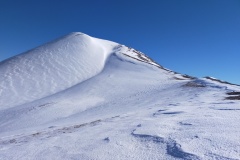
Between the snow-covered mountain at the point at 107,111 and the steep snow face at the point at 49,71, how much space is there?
0.43ft

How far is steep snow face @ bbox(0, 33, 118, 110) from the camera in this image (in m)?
31.4

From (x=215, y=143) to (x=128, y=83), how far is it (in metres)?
25.1

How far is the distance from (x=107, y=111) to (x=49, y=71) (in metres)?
26.1

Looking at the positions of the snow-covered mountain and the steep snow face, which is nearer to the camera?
the snow-covered mountain

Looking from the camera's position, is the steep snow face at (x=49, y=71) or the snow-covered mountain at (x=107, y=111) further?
the steep snow face at (x=49, y=71)

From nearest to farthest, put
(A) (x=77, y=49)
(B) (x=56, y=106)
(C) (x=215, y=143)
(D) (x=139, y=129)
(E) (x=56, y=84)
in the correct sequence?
(C) (x=215, y=143)
(D) (x=139, y=129)
(B) (x=56, y=106)
(E) (x=56, y=84)
(A) (x=77, y=49)

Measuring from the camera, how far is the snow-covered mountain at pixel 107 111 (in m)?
6.00

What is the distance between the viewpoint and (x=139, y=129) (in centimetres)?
770

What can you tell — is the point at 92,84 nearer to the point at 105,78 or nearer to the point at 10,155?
the point at 105,78

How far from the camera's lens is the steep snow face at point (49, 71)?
103ft

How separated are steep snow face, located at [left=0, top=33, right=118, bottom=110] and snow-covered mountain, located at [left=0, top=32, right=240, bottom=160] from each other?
132 millimetres

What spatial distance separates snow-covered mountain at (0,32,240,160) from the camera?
236 inches

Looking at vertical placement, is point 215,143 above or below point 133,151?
above

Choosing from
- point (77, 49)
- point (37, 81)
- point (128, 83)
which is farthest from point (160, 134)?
point (77, 49)
